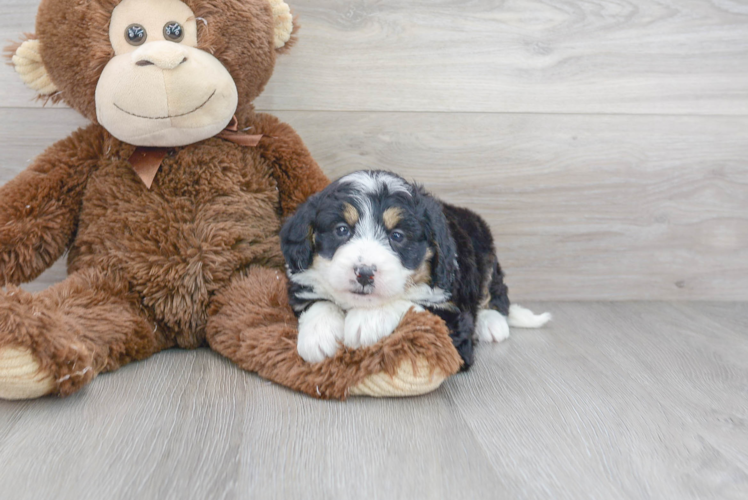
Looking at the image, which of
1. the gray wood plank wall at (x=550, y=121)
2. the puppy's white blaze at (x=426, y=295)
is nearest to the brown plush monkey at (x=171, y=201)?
the puppy's white blaze at (x=426, y=295)

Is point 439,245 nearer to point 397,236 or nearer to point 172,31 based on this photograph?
point 397,236

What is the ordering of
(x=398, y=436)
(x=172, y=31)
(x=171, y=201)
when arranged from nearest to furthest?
(x=398, y=436)
(x=172, y=31)
(x=171, y=201)

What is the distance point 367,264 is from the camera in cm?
133

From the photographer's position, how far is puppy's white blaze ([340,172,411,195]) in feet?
4.76

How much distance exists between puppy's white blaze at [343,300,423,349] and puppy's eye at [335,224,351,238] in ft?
0.60

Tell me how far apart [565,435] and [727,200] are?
156cm

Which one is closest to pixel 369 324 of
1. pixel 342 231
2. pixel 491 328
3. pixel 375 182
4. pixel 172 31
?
pixel 342 231

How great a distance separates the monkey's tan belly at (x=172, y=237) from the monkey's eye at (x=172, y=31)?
1.09 feet

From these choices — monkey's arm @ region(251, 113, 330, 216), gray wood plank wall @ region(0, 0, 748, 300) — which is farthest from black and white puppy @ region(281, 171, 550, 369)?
gray wood plank wall @ region(0, 0, 748, 300)

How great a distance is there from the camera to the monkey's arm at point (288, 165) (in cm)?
181

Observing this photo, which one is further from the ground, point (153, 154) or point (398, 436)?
point (153, 154)

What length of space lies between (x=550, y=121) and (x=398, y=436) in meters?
1.42

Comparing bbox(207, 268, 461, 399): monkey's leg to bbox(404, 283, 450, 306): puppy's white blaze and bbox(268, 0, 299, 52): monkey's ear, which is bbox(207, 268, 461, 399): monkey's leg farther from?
bbox(268, 0, 299, 52): monkey's ear

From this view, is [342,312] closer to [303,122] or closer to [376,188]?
[376,188]
